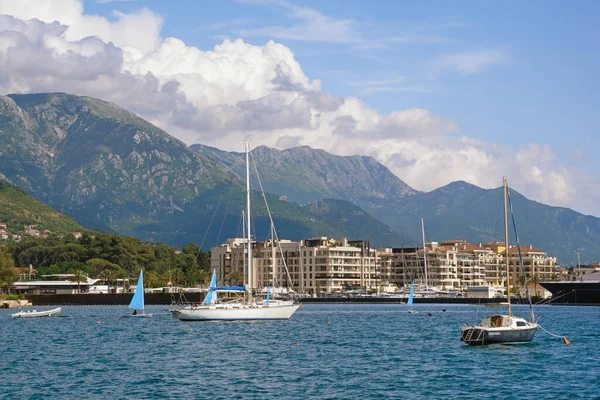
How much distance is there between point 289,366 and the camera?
198 feet

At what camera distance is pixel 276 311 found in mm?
108375

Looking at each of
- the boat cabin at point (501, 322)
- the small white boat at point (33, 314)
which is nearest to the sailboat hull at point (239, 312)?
the small white boat at point (33, 314)

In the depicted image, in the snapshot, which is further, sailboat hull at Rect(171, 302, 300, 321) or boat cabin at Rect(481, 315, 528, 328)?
sailboat hull at Rect(171, 302, 300, 321)

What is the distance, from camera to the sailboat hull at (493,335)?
68375 mm

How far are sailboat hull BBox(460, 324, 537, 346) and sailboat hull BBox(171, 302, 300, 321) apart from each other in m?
40.5

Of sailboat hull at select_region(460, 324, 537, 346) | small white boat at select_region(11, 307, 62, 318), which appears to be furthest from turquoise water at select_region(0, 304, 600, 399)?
small white boat at select_region(11, 307, 62, 318)

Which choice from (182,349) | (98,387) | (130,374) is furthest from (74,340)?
(98,387)

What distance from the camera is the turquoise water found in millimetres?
48219

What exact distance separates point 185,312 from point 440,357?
51.5 meters

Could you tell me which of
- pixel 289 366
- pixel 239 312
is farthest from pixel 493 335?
pixel 239 312

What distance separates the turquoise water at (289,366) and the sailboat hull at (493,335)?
773 mm

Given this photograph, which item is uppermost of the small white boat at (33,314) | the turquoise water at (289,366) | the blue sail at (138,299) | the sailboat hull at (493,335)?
the blue sail at (138,299)

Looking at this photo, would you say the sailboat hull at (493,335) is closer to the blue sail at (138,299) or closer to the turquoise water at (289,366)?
the turquoise water at (289,366)

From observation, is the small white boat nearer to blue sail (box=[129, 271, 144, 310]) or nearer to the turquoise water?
blue sail (box=[129, 271, 144, 310])
